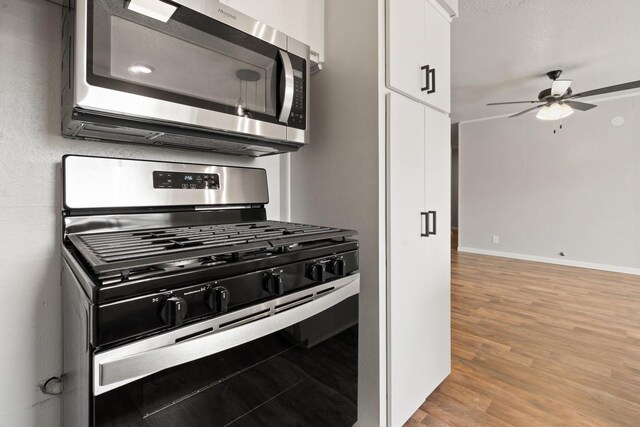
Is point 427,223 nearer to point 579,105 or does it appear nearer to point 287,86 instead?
point 287,86

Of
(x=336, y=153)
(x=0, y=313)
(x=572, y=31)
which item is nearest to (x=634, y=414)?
(x=336, y=153)

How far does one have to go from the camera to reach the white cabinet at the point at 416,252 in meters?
1.28

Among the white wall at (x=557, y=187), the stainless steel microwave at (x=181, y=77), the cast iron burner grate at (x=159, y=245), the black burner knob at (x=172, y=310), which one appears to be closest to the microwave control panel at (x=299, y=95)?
the stainless steel microwave at (x=181, y=77)

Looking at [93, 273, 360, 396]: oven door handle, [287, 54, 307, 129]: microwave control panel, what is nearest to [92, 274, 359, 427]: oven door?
[93, 273, 360, 396]: oven door handle

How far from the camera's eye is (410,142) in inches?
54.1

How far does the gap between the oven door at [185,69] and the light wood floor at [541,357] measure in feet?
5.28

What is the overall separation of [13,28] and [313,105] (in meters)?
1.05

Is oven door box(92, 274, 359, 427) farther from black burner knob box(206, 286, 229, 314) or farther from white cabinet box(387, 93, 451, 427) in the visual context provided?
white cabinet box(387, 93, 451, 427)

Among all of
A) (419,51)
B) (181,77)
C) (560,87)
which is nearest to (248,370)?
(181,77)

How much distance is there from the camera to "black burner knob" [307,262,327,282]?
0.91 metres

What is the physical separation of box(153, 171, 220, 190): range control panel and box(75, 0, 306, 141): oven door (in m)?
0.28

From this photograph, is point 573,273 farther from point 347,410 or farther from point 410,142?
point 347,410

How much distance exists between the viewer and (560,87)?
3.25 metres

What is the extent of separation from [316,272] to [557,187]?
5545mm
